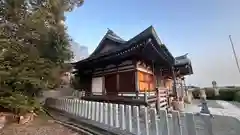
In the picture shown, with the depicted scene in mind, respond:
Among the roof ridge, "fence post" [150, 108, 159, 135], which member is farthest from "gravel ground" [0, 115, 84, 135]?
the roof ridge

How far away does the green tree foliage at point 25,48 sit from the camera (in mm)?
4676

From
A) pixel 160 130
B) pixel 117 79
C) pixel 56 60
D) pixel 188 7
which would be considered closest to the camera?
pixel 160 130

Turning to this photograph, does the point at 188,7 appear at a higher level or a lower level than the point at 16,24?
higher

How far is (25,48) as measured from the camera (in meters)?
5.32

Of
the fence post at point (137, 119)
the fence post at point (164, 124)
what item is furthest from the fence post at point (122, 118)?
the fence post at point (164, 124)

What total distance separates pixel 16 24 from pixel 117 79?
6.10 m

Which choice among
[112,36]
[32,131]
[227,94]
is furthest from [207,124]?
[227,94]

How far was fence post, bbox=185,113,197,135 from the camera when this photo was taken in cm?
216

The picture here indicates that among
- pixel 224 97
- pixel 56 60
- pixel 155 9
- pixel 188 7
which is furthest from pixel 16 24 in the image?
pixel 224 97

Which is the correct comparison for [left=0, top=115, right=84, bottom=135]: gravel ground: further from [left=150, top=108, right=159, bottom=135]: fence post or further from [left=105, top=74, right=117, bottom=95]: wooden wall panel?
[left=105, top=74, right=117, bottom=95]: wooden wall panel

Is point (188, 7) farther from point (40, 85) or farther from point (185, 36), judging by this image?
point (40, 85)

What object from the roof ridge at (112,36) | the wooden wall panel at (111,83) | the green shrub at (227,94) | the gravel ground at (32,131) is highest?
the roof ridge at (112,36)

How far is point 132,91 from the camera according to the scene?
346 inches

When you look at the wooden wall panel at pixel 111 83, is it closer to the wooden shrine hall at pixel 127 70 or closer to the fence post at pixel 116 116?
the wooden shrine hall at pixel 127 70
